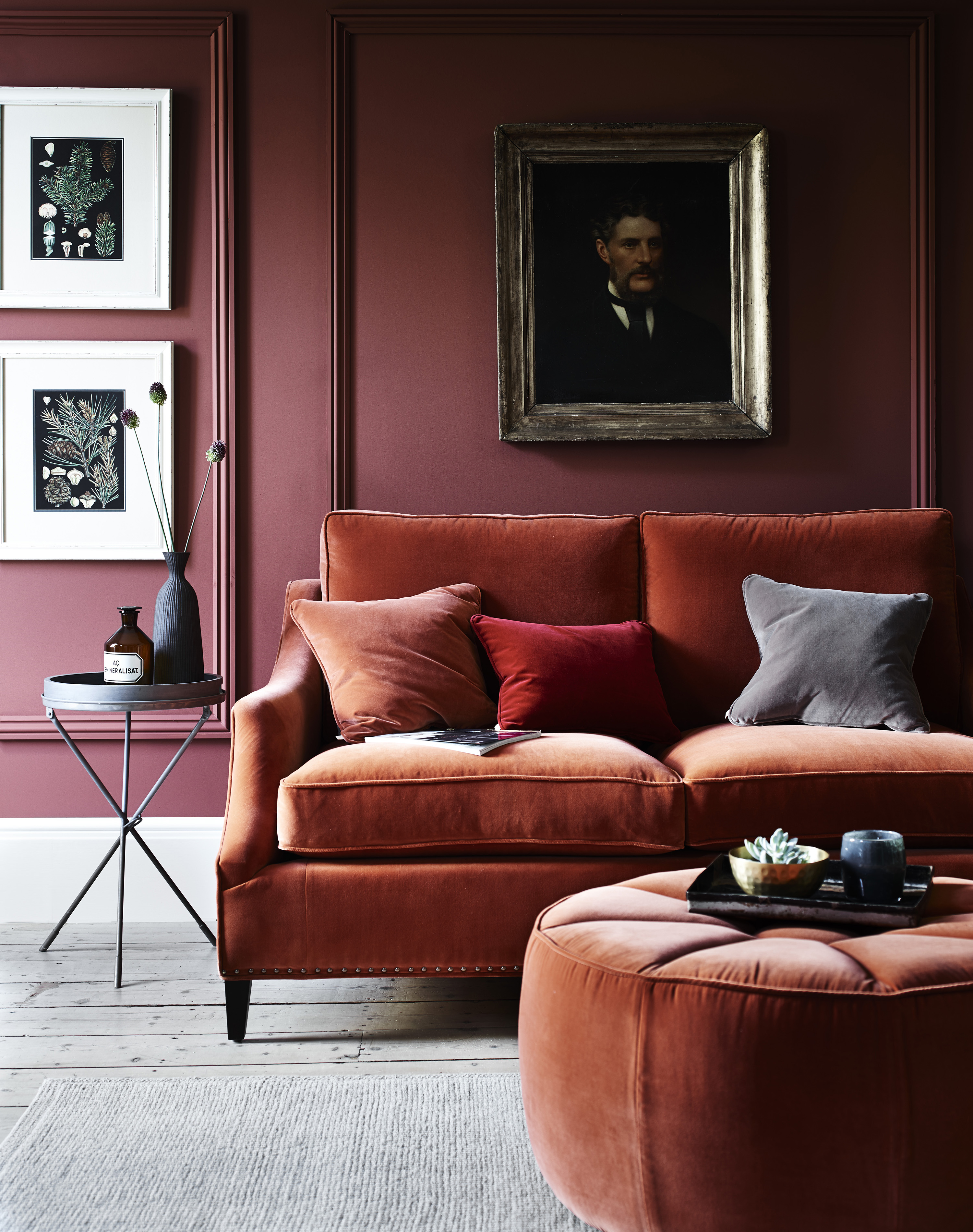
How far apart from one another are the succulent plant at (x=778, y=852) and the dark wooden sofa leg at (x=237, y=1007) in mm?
1003

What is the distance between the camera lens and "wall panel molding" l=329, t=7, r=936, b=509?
8.91 feet

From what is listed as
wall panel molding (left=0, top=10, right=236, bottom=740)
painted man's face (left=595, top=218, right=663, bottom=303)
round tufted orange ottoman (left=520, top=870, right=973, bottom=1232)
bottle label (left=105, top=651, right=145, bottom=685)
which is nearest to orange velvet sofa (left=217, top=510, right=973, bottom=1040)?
bottle label (left=105, top=651, right=145, bottom=685)

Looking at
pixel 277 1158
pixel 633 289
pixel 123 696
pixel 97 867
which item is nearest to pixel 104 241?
pixel 123 696

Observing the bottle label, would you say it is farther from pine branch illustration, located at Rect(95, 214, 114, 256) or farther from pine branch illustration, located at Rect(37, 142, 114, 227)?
pine branch illustration, located at Rect(37, 142, 114, 227)

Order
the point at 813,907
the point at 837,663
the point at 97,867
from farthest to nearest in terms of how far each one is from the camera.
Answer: the point at 97,867, the point at 837,663, the point at 813,907

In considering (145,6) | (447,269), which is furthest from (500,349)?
(145,6)

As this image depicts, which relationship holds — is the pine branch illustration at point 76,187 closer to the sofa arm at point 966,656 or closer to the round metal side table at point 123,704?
the round metal side table at point 123,704

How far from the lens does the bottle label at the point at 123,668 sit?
7.33 feet

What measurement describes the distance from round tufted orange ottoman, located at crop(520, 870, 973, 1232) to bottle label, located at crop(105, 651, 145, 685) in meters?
1.46

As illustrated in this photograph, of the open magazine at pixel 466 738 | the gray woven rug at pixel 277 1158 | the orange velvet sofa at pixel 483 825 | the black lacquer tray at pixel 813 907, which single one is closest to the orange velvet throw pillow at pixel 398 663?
the open magazine at pixel 466 738

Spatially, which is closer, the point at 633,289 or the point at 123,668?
the point at 123,668

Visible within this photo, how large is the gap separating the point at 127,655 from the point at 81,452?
0.81 meters

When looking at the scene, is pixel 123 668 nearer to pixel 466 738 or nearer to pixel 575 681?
pixel 466 738

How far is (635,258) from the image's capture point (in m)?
2.76
